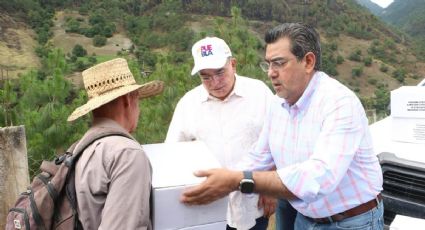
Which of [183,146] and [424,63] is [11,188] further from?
[424,63]

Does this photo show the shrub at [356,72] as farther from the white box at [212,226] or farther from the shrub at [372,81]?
the white box at [212,226]

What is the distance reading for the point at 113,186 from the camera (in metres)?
1.31

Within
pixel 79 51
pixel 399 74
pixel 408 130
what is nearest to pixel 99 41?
pixel 79 51

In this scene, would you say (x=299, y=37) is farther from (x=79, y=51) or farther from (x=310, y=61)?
(x=79, y=51)

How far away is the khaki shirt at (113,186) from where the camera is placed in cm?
129

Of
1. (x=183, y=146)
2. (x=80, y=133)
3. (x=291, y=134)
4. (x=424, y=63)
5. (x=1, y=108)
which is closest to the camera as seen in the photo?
(x=291, y=134)

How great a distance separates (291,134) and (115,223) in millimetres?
796

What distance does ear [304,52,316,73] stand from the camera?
5.37 feet

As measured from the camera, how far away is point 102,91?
1581mm

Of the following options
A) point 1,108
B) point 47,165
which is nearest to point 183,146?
point 47,165

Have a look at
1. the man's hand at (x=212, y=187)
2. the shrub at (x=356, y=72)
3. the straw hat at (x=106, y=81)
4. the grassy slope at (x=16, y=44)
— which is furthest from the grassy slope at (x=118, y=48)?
the man's hand at (x=212, y=187)

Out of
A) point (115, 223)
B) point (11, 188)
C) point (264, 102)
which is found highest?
point (264, 102)

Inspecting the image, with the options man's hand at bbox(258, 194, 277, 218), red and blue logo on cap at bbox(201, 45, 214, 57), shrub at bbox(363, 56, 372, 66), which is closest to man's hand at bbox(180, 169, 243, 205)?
man's hand at bbox(258, 194, 277, 218)

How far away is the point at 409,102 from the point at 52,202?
2.08m
